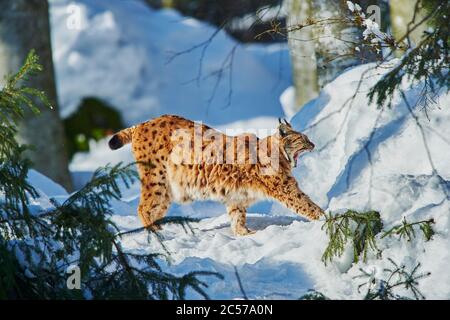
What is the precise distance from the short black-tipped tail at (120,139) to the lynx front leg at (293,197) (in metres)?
1.15

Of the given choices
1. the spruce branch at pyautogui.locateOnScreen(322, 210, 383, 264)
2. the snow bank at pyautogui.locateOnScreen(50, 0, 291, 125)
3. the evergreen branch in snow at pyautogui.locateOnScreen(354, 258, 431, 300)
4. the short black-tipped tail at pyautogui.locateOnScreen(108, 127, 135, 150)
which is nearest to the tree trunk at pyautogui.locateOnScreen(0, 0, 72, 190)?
the short black-tipped tail at pyautogui.locateOnScreen(108, 127, 135, 150)

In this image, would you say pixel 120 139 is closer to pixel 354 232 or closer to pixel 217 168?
pixel 217 168

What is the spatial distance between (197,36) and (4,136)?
10.2m

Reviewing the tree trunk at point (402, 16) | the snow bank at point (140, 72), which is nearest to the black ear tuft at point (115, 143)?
the tree trunk at point (402, 16)

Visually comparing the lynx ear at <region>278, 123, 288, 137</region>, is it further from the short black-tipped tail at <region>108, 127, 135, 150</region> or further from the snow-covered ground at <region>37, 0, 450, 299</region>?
the short black-tipped tail at <region>108, 127, 135, 150</region>

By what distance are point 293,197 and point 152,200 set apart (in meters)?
1.04

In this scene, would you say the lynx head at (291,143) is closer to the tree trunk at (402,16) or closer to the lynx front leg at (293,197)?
the lynx front leg at (293,197)

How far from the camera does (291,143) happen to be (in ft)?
22.4

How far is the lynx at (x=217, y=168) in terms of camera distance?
6.69 metres

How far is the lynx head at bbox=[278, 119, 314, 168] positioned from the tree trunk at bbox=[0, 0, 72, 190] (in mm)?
3924

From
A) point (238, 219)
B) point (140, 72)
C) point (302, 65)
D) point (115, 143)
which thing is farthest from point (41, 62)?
point (238, 219)

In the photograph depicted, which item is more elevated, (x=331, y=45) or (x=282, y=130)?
(x=331, y=45)

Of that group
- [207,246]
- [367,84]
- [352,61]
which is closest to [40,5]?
[352,61]
